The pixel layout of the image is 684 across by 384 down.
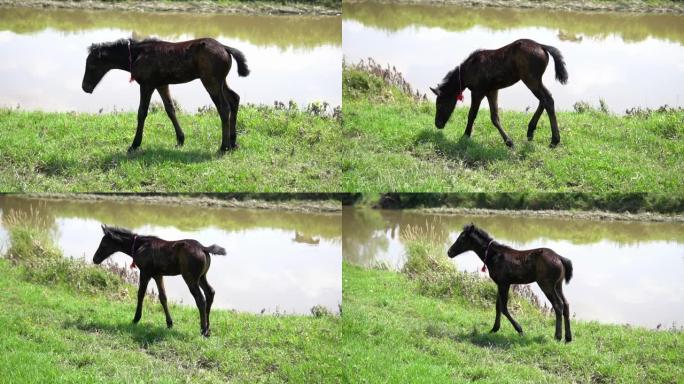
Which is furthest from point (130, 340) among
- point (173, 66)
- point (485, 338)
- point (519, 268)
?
point (519, 268)

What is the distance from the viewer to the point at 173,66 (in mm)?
9969

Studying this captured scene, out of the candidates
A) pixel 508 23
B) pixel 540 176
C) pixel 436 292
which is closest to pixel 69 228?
pixel 436 292

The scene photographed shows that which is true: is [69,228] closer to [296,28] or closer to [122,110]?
[122,110]

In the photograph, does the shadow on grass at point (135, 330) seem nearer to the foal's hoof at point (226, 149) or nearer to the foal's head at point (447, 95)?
the foal's hoof at point (226, 149)

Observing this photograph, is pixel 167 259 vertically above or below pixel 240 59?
below

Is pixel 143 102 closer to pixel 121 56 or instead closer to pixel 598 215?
pixel 121 56

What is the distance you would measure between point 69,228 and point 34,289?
129 cm

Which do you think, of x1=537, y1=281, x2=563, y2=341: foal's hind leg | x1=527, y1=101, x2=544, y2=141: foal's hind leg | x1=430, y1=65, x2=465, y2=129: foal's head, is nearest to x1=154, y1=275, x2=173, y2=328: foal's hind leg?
x1=430, y1=65, x2=465, y2=129: foal's head

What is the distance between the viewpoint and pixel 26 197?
477 inches

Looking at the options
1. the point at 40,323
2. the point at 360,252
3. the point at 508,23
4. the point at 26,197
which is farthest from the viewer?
the point at 508,23

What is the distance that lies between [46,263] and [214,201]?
250cm

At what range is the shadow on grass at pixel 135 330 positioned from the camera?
10.0m

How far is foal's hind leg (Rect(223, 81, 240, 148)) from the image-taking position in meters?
10.2

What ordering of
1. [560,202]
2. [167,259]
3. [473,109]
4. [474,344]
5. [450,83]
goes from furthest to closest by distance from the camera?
[560,202], [450,83], [473,109], [474,344], [167,259]
